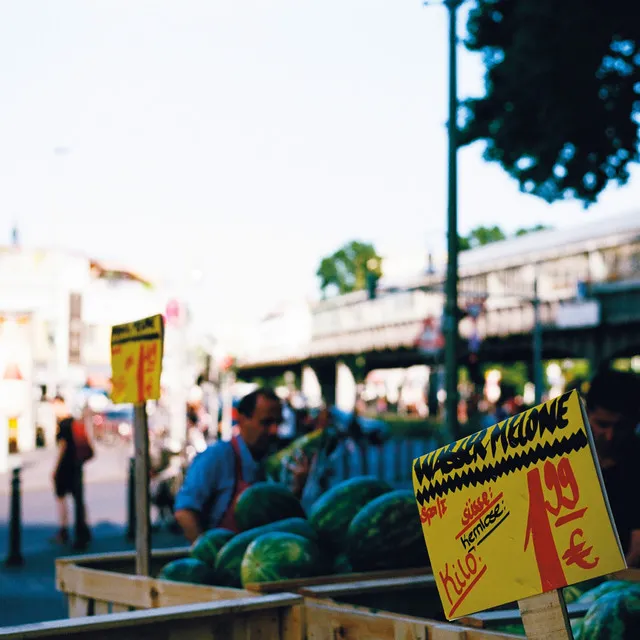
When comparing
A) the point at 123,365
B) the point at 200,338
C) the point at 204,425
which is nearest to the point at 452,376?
the point at 204,425

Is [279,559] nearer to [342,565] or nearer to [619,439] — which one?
[342,565]

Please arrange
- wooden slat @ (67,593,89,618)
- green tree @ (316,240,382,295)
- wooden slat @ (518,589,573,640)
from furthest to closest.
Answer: green tree @ (316,240,382,295) → wooden slat @ (67,593,89,618) → wooden slat @ (518,589,573,640)

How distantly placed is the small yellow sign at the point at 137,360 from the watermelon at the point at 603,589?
2.10m

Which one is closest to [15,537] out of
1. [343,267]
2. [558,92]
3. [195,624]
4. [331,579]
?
[558,92]

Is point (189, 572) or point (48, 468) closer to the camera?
point (189, 572)

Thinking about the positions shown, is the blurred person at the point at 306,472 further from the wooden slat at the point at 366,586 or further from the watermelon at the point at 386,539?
the wooden slat at the point at 366,586

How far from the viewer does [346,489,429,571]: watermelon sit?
4469 millimetres

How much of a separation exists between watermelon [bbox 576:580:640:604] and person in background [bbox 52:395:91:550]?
11383mm

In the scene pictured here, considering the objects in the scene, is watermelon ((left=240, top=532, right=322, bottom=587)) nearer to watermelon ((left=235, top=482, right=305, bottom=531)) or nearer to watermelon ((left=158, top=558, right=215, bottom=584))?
watermelon ((left=158, top=558, right=215, bottom=584))

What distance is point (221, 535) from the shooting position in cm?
509

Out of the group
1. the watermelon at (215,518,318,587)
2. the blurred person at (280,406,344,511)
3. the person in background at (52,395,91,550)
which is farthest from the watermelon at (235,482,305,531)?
the person in background at (52,395,91,550)

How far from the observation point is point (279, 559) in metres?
4.32

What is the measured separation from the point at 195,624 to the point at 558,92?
9825 millimetres

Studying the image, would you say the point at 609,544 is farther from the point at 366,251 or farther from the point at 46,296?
the point at 366,251
